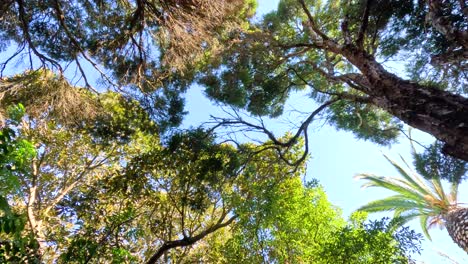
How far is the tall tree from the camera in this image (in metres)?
3.50

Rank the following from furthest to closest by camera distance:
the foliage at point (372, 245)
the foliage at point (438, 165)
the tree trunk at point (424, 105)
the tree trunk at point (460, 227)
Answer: the tree trunk at point (460, 227) < the foliage at point (438, 165) < the foliage at point (372, 245) < the tree trunk at point (424, 105)

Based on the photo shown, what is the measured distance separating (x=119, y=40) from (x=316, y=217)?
181 inches

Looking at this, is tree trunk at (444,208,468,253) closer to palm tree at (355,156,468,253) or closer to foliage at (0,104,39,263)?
palm tree at (355,156,468,253)

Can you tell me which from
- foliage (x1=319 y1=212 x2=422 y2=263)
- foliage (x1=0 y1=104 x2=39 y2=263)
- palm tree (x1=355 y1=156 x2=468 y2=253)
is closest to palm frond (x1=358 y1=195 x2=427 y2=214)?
palm tree (x1=355 y1=156 x2=468 y2=253)

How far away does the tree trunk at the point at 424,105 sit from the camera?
9.80 ft

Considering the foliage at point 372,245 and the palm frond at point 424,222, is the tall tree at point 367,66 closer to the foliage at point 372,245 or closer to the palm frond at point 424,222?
the foliage at point 372,245

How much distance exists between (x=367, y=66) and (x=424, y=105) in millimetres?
1161

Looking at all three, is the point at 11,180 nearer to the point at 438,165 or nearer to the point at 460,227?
the point at 438,165

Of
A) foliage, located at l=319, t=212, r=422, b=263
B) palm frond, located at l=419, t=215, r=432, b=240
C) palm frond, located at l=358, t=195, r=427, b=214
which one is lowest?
foliage, located at l=319, t=212, r=422, b=263

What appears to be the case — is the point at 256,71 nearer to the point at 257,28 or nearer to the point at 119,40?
the point at 257,28

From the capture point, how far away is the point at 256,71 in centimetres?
762

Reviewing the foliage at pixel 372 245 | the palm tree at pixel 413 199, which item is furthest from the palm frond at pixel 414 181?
the foliage at pixel 372 245

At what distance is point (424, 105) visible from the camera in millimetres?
3439

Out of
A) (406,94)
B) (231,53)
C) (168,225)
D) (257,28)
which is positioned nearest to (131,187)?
(168,225)
